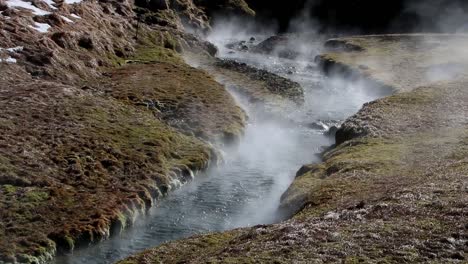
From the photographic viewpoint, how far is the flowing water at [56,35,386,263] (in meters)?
38.3

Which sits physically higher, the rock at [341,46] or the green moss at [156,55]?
the rock at [341,46]

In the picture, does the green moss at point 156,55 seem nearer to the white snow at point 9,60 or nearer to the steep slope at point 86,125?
the steep slope at point 86,125

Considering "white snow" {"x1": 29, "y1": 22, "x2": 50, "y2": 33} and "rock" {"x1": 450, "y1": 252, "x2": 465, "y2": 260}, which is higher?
"white snow" {"x1": 29, "y1": 22, "x2": 50, "y2": 33}

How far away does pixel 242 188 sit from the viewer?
48938 millimetres

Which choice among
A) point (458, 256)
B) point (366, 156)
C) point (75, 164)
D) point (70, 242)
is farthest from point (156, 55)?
point (458, 256)

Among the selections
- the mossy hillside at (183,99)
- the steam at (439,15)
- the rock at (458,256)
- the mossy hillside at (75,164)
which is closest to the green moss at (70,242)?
the mossy hillside at (75,164)

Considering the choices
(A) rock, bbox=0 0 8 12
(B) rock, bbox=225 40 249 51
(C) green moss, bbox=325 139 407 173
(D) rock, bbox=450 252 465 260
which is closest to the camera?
(D) rock, bbox=450 252 465 260

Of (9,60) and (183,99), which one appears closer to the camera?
(9,60)

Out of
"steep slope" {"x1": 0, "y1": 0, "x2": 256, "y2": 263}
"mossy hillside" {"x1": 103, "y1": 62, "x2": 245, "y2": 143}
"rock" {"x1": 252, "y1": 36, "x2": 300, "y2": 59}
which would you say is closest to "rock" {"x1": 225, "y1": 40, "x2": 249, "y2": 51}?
"rock" {"x1": 252, "y1": 36, "x2": 300, "y2": 59}

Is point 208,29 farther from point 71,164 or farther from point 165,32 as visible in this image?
point 71,164

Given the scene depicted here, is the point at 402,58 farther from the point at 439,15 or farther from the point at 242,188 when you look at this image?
the point at 242,188

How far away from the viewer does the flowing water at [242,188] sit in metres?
38.3

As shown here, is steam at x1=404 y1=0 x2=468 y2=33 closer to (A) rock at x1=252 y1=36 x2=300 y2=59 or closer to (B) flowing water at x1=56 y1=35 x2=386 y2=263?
(A) rock at x1=252 y1=36 x2=300 y2=59

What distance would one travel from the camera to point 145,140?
173ft
